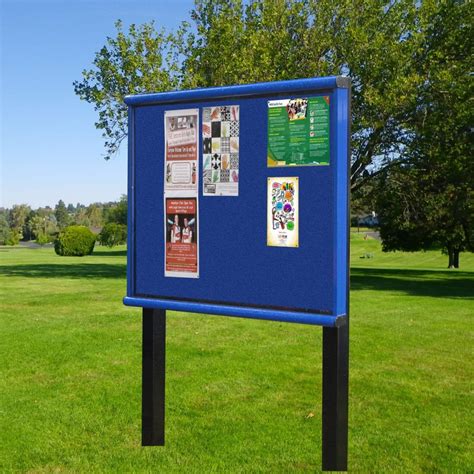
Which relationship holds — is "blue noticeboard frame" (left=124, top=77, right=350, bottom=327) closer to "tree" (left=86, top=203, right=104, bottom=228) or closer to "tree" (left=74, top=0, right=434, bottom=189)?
"tree" (left=74, top=0, right=434, bottom=189)

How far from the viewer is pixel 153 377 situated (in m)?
5.73

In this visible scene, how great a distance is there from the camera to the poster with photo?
5395mm

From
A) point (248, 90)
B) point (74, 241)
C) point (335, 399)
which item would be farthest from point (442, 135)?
point (74, 241)

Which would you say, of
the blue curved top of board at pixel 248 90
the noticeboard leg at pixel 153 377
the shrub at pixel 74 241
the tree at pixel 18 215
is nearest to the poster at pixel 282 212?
the blue curved top of board at pixel 248 90

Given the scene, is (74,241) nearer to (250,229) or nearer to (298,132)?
(250,229)

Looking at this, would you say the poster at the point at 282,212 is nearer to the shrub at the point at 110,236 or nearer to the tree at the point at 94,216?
the shrub at the point at 110,236

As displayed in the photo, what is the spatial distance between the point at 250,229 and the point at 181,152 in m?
0.92

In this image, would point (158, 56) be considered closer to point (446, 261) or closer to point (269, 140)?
point (269, 140)

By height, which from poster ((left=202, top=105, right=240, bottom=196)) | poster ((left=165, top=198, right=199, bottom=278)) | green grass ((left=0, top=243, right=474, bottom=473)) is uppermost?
poster ((left=202, top=105, right=240, bottom=196))

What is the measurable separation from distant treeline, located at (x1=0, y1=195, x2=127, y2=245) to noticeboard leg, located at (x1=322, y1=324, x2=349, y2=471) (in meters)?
111

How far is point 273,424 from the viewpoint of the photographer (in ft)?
21.1

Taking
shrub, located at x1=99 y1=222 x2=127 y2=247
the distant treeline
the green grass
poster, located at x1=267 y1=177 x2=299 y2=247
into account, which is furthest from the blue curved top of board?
the distant treeline

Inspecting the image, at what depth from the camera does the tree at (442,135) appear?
894 inches

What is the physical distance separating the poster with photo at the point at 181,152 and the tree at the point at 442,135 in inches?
715
